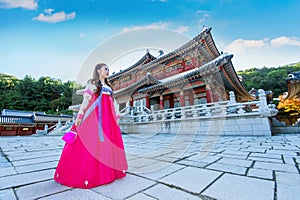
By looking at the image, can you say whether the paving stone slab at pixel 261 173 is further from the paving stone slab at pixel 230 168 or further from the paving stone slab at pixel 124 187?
the paving stone slab at pixel 124 187

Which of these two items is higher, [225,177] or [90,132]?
[90,132]

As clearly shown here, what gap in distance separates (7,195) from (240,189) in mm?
1841

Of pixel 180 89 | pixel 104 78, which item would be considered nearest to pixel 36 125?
pixel 180 89

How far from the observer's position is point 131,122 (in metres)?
10.3

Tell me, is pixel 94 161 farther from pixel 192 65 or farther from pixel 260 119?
pixel 192 65

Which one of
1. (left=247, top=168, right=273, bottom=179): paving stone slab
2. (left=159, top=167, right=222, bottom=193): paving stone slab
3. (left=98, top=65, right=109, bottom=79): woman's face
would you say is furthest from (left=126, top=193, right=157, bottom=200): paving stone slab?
(left=98, top=65, right=109, bottom=79): woman's face

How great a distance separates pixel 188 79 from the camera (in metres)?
9.71

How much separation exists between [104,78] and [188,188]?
56.9 inches

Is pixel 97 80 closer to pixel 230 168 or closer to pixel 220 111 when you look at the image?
pixel 230 168

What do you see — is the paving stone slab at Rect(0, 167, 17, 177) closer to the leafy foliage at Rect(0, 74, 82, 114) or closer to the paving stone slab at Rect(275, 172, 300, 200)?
the paving stone slab at Rect(275, 172, 300, 200)

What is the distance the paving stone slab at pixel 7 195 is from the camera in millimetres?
1155

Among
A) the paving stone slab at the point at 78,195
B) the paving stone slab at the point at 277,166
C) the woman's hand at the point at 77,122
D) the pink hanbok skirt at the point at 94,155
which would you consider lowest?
the paving stone slab at the point at 277,166

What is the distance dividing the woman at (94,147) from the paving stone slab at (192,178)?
52 centimetres

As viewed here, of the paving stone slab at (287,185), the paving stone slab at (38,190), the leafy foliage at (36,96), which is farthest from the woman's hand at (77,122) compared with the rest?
the leafy foliage at (36,96)
